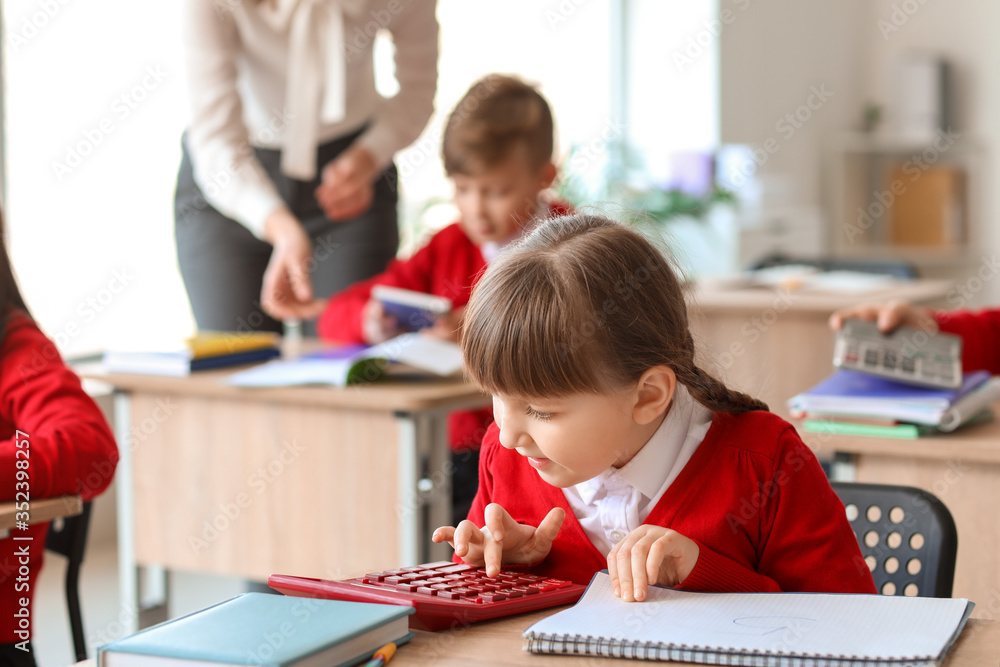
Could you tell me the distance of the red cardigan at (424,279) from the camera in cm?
265

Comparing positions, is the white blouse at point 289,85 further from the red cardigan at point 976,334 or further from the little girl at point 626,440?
the little girl at point 626,440

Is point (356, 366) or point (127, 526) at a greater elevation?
point (356, 366)

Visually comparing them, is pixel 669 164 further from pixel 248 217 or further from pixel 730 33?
pixel 248 217

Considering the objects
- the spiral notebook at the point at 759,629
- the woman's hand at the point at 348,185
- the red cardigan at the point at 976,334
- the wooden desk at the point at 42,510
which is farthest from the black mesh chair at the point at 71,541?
the red cardigan at the point at 976,334

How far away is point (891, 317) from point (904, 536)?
23.8 inches

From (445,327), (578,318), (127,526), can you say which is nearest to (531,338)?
(578,318)

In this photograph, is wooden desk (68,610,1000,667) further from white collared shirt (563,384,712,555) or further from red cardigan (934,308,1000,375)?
red cardigan (934,308,1000,375)

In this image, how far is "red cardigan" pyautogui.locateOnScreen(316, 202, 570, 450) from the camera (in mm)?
2650

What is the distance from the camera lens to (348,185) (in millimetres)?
2693

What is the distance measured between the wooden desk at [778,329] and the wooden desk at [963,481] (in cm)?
145

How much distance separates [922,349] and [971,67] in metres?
4.96

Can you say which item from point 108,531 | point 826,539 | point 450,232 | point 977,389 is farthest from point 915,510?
point 108,531

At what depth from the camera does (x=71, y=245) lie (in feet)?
10.7

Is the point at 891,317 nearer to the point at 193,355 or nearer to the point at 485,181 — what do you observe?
the point at 485,181
